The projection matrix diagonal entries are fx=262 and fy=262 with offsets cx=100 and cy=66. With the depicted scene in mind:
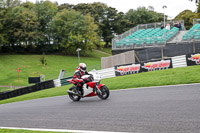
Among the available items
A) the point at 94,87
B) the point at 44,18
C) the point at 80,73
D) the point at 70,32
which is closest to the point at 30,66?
the point at 70,32

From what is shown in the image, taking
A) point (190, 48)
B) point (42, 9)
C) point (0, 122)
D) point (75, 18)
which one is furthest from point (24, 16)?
point (0, 122)

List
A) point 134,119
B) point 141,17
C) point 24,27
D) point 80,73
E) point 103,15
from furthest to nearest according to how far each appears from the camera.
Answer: point 103,15 < point 141,17 < point 24,27 < point 80,73 < point 134,119

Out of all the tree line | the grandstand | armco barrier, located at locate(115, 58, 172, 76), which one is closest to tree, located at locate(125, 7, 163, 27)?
the tree line

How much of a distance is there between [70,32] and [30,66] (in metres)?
16.8

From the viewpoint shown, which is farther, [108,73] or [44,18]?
[44,18]

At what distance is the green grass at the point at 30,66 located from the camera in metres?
49.2

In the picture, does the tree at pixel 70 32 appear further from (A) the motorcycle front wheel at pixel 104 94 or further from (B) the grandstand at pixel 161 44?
(A) the motorcycle front wheel at pixel 104 94

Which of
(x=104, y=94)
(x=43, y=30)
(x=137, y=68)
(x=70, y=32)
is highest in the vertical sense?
(x=43, y=30)

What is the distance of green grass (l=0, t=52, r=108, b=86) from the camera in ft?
162

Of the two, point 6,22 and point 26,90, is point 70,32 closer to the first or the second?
point 6,22

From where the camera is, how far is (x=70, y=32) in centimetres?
7062

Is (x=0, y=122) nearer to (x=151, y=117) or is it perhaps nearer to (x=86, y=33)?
(x=151, y=117)

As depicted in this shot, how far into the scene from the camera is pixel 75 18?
72500 millimetres

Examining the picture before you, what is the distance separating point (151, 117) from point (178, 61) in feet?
49.6
